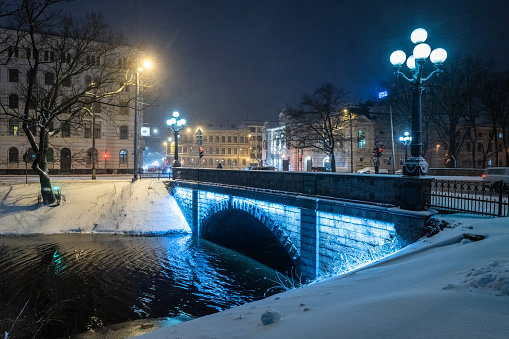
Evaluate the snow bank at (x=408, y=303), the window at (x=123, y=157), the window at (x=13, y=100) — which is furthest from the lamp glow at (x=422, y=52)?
the window at (x=13, y=100)

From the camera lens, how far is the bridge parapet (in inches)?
379

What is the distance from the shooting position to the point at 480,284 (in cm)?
435

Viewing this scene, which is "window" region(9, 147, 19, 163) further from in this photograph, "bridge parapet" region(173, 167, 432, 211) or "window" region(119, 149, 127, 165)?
"bridge parapet" region(173, 167, 432, 211)

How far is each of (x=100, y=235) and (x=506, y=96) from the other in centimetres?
3685

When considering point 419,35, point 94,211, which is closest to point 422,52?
point 419,35

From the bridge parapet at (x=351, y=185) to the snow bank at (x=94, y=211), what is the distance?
8838 mm

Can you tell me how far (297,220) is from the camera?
547 inches

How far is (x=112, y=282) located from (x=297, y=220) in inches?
303

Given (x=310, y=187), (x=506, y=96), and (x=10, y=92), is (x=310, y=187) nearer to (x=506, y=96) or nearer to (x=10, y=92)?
(x=506, y=96)

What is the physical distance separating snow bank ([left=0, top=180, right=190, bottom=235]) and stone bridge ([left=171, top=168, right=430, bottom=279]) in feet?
9.41

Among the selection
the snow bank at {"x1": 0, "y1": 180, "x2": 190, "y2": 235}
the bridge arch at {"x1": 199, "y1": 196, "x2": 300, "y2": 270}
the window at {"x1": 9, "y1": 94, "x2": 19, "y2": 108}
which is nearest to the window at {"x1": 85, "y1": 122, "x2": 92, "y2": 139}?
the window at {"x1": 9, "y1": 94, "x2": 19, "y2": 108}

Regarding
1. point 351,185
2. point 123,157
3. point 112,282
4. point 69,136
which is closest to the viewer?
point 351,185

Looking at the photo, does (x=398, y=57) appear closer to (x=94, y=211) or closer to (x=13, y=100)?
(x=94, y=211)

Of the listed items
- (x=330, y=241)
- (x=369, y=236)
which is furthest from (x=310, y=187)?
(x=369, y=236)
